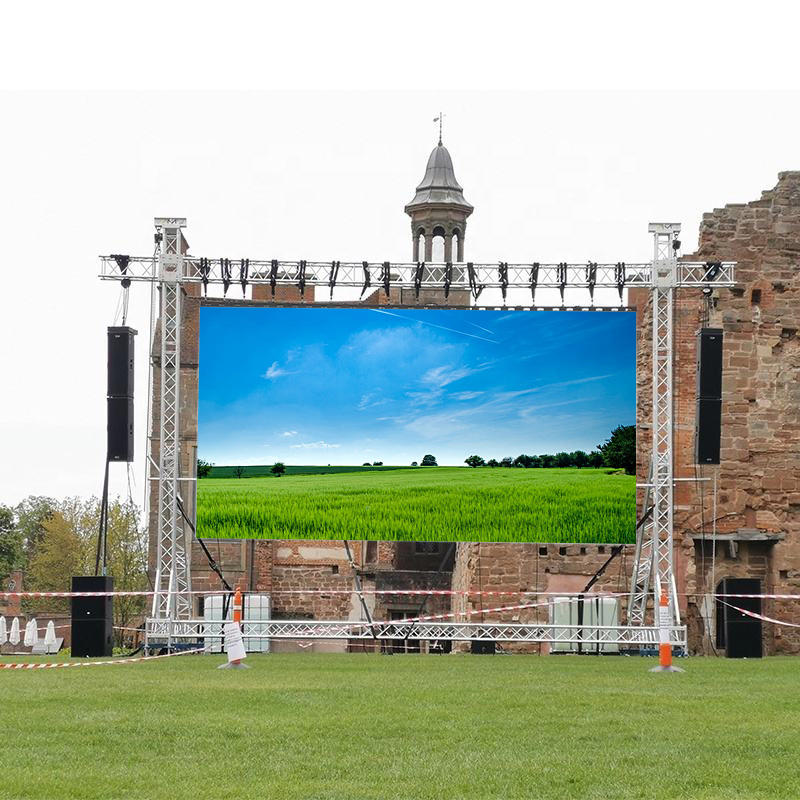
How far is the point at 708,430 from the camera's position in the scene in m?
22.2

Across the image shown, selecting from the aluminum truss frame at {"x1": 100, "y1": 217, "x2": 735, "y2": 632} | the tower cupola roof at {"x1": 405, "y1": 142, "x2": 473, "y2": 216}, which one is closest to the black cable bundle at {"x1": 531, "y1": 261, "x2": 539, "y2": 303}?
the aluminum truss frame at {"x1": 100, "y1": 217, "x2": 735, "y2": 632}

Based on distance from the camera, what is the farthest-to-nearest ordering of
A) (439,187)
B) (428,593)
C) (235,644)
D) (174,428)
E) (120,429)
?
(439,187) → (428,593) → (174,428) → (120,429) → (235,644)

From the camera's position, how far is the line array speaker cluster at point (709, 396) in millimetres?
22188

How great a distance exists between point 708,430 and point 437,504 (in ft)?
17.0

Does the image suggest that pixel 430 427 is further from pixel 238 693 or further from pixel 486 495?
pixel 238 693

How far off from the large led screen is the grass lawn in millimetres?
9113

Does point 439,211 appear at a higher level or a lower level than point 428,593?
higher

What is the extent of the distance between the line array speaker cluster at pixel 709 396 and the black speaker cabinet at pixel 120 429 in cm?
836

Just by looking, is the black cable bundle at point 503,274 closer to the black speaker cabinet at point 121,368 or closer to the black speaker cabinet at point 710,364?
the black speaker cabinet at point 710,364

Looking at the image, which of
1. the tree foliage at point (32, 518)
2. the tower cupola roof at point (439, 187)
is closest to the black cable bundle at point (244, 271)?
the tower cupola roof at point (439, 187)

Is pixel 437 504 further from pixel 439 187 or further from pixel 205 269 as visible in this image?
pixel 439 187

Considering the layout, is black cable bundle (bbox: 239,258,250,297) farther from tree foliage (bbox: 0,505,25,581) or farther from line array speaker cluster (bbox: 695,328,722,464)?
tree foliage (bbox: 0,505,25,581)

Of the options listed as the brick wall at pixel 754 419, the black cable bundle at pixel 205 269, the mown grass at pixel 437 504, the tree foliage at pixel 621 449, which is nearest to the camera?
the black cable bundle at pixel 205 269

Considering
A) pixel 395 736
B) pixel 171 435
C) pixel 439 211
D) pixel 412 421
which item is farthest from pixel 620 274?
pixel 439 211
